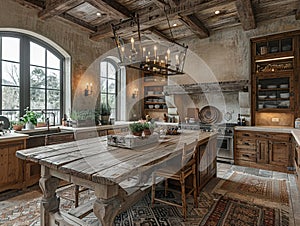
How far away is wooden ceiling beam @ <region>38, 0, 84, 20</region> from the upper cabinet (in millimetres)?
4111

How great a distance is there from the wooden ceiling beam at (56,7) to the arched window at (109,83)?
2007 mm

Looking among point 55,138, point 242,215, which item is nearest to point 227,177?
point 242,215

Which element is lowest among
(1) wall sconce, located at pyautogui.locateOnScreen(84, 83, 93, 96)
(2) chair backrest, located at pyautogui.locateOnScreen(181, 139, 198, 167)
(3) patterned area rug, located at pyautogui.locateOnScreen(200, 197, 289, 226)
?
(3) patterned area rug, located at pyautogui.locateOnScreen(200, 197, 289, 226)

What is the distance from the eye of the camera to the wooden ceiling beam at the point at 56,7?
358 cm

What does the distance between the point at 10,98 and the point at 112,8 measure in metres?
2.69

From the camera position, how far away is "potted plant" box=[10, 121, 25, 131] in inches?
142

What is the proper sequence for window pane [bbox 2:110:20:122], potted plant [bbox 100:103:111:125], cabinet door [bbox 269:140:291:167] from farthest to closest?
potted plant [bbox 100:103:111:125], cabinet door [bbox 269:140:291:167], window pane [bbox 2:110:20:122]

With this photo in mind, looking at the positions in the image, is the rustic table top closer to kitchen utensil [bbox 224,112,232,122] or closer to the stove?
the stove

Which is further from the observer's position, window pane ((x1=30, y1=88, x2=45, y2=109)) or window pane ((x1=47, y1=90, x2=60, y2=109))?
window pane ((x1=47, y1=90, x2=60, y2=109))

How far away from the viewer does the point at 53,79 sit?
472 cm

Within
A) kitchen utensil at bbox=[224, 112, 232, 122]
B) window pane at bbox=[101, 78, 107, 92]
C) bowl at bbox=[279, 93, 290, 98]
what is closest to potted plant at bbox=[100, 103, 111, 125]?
window pane at bbox=[101, 78, 107, 92]

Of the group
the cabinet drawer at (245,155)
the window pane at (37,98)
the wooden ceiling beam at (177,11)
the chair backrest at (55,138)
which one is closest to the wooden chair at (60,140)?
the chair backrest at (55,138)

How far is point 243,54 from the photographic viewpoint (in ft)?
16.7

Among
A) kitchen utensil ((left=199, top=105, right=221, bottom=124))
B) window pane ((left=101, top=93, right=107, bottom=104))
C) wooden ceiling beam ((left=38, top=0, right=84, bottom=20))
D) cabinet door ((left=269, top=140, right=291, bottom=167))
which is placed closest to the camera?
wooden ceiling beam ((left=38, top=0, right=84, bottom=20))
